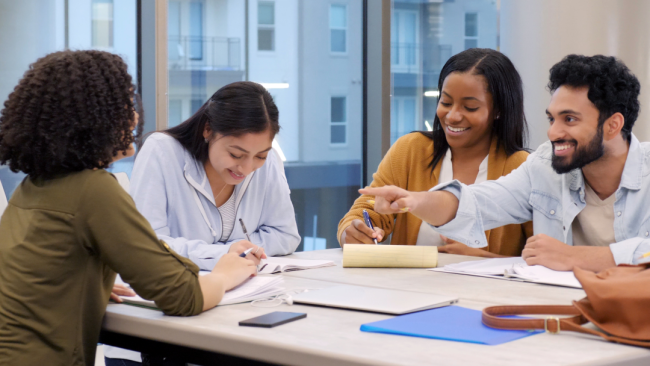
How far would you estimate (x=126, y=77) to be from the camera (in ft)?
4.58

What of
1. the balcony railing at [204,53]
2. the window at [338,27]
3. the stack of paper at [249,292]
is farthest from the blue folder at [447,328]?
the window at [338,27]

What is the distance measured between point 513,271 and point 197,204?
987 millimetres

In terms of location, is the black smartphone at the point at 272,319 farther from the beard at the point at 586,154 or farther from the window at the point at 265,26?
the window at the point at 265,26

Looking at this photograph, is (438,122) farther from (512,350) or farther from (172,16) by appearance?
(172,16)

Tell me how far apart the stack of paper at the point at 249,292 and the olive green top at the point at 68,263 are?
0.13 m

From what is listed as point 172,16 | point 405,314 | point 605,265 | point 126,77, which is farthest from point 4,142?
point 172,16

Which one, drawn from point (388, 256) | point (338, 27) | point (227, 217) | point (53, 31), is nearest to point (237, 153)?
point (227, 217)

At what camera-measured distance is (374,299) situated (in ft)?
4.84

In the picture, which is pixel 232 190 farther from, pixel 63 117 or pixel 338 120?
pixel 338 120

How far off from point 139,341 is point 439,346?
0.63 meters

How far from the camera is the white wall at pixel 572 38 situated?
3.39 metres

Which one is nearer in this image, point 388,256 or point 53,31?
point 388,256

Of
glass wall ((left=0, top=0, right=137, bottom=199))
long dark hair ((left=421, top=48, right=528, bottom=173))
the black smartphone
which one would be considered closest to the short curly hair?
long dark hair ((left=421, top=48, right=528, bottom=173))

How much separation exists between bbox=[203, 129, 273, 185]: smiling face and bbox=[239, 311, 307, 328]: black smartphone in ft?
2.74
